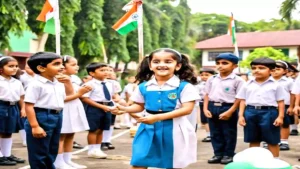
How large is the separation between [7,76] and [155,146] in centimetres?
326

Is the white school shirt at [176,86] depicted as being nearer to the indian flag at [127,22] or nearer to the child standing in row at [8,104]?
the child standing in row at [8,104]

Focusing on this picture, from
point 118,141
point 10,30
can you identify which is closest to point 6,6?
point 10,30

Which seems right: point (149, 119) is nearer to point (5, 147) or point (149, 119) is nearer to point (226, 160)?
point (226, 160)

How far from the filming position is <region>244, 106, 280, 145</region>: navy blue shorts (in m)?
6.34

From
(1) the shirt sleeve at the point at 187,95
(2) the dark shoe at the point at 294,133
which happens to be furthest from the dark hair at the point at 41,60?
(2) the dark shoe at the point at 294,133

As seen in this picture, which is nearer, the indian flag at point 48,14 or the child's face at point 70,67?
the child's face at point 70,67

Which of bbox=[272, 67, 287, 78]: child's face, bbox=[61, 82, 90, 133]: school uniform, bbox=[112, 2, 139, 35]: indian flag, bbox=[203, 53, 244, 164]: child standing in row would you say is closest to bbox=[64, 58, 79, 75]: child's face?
bbox=[61, 82, 90, 133]: school uniform

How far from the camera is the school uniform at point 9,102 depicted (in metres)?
6.65

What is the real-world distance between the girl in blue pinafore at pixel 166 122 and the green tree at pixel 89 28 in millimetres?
19466

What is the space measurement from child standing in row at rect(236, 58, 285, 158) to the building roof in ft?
132

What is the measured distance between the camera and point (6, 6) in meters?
12.5

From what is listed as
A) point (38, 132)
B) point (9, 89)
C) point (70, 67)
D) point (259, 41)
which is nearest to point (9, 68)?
point (9, 89)

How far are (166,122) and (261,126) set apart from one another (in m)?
2.50

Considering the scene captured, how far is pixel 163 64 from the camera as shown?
4.28 m
